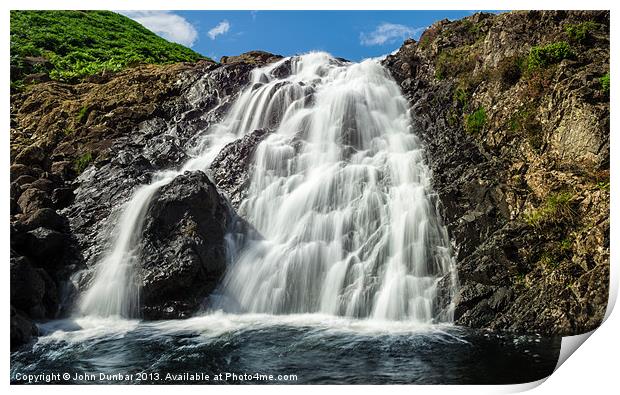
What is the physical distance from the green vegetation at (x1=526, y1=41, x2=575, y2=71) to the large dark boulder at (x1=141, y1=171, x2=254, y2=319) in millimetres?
7030

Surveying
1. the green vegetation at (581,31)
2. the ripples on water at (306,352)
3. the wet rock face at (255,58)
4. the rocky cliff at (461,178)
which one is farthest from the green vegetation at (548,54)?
the wet rock face at (255,58)

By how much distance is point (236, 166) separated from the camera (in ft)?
43.0

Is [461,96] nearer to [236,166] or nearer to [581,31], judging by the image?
[581,31]

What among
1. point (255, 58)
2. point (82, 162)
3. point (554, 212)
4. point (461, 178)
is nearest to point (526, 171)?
point (461, 178)

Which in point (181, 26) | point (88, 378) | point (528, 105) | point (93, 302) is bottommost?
point (88, 378)

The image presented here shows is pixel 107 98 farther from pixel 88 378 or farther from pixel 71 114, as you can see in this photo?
pixel 88 378

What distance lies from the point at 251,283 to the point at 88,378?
344 cm

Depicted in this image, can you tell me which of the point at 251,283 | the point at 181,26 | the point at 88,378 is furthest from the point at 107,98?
the point at 88,378

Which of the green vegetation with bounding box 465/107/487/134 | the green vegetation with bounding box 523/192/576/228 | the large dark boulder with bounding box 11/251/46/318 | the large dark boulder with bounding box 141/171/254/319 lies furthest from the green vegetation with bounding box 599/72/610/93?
the large dark boulder with bounding box 11/251/46/318

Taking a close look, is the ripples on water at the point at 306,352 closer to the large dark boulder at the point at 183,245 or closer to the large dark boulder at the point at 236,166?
the large dark boulder at the point at 183,245

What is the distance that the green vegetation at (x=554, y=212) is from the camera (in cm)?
966

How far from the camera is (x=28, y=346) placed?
28.2 ft

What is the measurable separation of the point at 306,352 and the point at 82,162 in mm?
8608

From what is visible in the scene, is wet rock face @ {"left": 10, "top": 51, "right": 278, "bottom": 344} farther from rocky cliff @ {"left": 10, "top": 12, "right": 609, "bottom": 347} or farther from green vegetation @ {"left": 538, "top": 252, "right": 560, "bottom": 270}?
green vegetation @ {"left": 538, "top": 252, "right": 560, "bottom": 270}
